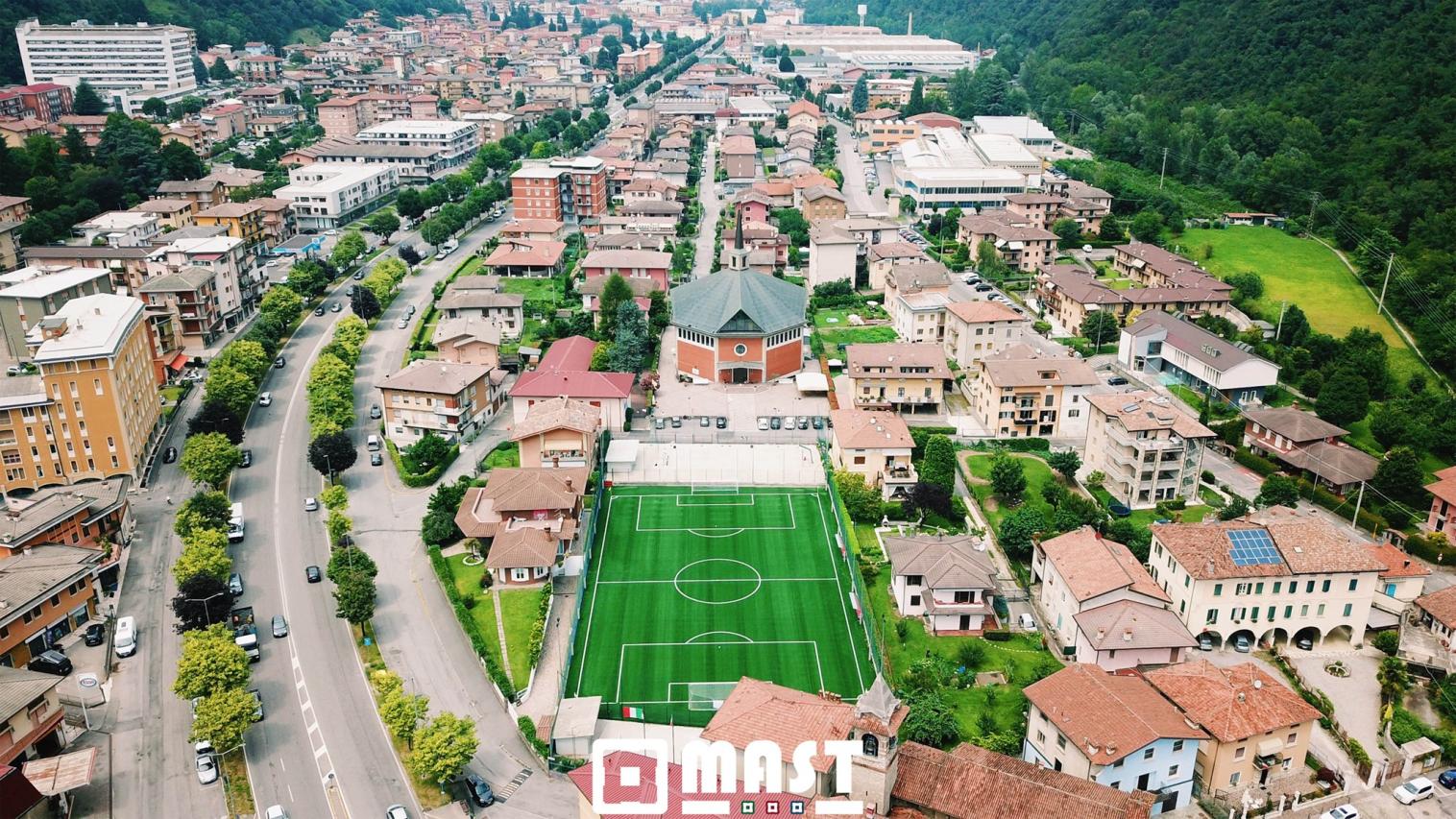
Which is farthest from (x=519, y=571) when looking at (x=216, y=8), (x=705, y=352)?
(x=216, y=8)

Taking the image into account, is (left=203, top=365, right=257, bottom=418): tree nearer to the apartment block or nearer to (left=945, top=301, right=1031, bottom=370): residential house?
the apartment block

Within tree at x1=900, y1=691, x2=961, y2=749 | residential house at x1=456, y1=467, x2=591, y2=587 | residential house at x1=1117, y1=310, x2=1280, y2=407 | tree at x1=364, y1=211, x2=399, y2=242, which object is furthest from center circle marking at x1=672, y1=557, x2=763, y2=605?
tree at x1=364, y1=211, x2=399, y2=242

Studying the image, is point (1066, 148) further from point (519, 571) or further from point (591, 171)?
point (519, 571)

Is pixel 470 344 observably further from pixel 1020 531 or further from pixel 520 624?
pixel 1020 531

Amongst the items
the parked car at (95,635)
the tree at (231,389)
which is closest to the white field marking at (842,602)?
the parked car at (95,635)

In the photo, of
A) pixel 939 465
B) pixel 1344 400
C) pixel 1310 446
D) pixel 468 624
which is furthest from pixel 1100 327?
pixel 468 624
